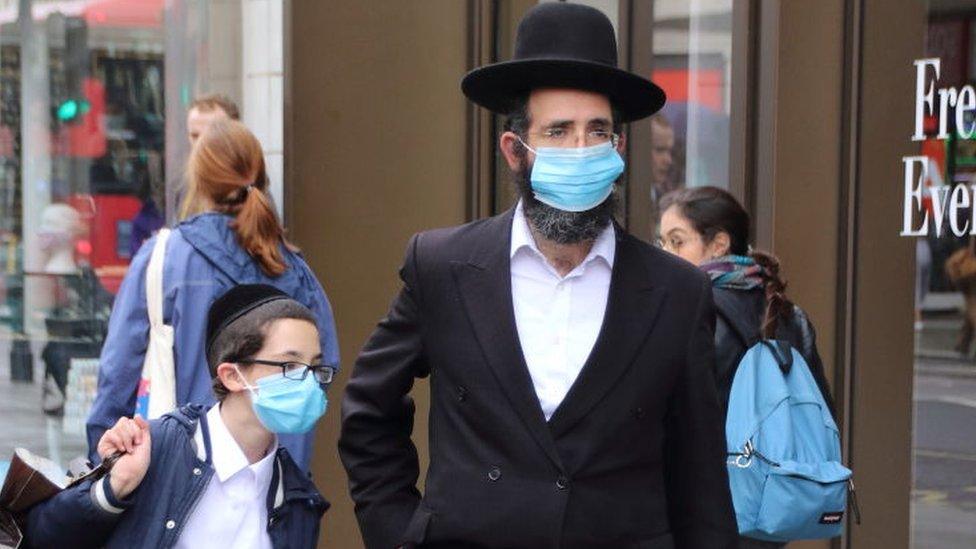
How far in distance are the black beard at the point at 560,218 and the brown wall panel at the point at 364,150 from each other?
399 cm

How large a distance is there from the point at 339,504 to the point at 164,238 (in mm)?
2209

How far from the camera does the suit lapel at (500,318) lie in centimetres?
335

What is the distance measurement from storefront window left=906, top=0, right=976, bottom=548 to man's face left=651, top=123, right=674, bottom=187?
4.45ft

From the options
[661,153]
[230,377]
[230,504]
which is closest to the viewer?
[230,504]

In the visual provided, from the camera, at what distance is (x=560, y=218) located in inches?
136

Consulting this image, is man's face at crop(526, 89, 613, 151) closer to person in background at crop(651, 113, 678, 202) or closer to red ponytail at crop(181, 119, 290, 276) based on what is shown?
red ponytail at crop(181, 119, 290, 276)

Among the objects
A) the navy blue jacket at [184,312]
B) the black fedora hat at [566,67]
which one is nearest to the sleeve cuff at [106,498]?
the black fedora hat at [566,67]

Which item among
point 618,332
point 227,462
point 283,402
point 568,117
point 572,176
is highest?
point 568,117

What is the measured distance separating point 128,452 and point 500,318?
1054mm

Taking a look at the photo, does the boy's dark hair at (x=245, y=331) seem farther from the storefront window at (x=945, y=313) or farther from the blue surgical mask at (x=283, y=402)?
the storefront window at (x=945, y=313)

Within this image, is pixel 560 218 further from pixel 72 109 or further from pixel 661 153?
pixel 72 109

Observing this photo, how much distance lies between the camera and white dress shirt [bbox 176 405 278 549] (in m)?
4.10

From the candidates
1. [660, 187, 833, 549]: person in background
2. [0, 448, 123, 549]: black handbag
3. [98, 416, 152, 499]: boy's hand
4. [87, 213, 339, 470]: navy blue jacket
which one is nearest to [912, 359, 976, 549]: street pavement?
[660, 187, 833, 549]: person in background

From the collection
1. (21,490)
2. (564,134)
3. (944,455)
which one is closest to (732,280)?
(944,455)
